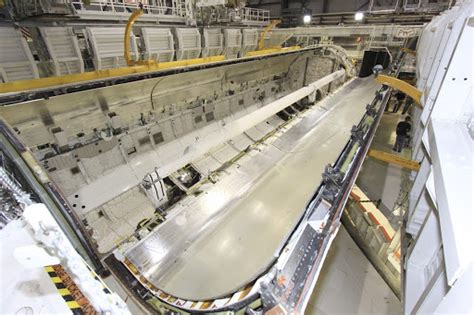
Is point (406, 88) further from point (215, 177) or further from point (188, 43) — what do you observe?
point (188, 43)

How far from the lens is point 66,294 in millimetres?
834

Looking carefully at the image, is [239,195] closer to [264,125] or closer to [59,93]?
[59,93]

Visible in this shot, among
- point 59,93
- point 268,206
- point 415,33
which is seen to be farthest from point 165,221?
point 415,33

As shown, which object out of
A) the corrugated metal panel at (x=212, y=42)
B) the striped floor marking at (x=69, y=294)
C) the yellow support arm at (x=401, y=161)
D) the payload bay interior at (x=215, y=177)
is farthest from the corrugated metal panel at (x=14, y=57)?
the yellow support arm at (x=401, y=161)

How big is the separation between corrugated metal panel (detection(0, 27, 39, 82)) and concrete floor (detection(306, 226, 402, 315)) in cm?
488

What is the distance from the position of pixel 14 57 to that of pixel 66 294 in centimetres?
388

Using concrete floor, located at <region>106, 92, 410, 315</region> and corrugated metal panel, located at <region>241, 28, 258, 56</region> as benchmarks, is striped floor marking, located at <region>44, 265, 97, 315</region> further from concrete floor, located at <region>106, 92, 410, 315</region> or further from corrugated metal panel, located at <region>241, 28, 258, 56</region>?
corrugated metal panel, located at <region>241, 28, 258, 56</region>

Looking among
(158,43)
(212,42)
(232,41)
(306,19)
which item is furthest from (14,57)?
(306,19)

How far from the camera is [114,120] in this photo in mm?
3420

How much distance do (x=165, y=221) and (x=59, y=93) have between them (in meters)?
1.45

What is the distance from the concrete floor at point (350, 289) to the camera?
245 centimetres

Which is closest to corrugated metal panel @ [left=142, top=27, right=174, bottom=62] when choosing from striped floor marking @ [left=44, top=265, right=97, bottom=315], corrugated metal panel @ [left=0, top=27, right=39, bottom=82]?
corrugated metal panel @ [left=0, top=27, right=39, bottom=82]

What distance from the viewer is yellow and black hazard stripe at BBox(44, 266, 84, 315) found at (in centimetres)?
82

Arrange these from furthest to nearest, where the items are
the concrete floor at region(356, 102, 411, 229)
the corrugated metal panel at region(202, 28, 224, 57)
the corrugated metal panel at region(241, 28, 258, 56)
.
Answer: the corrugated metal panel at region(241, 28, 258, 56), the corrugated metal panel at region(202, 28, 224, 57), the concrete floor at region(356, 102, 411, 229)
